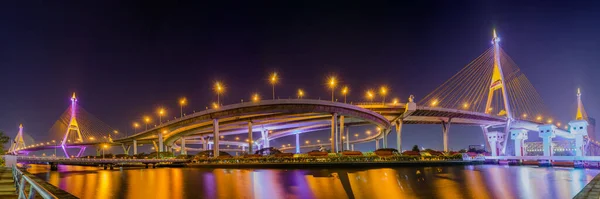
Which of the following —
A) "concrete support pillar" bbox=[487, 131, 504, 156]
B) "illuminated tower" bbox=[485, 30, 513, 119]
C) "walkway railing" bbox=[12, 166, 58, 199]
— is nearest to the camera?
"walkway railing" bbox=[12, 166, 58, 199]

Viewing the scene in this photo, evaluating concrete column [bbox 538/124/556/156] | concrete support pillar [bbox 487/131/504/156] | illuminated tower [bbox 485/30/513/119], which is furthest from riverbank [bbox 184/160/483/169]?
concrete support pillar [bbox 487/131/504/156]

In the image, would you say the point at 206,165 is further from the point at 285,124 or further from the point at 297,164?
the point at 285,124

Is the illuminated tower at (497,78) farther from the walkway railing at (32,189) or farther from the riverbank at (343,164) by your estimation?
the walkway railing at (32,189)

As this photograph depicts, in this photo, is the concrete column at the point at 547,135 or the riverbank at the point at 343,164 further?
the concrete column at the point at 547,135

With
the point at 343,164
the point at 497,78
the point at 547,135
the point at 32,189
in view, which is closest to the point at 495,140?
the point at 547,135

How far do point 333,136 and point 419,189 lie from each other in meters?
41.9

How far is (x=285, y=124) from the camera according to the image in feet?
315

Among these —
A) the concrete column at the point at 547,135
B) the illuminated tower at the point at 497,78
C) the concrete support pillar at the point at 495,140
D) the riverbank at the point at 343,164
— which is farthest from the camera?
the concrete support pillar at the point at 495,140

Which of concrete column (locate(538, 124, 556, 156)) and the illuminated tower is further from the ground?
the illuminated tower

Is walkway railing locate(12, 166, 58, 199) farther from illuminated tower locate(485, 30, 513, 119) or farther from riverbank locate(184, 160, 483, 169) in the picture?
illuminated tower locate(485, 30, 513, 119)

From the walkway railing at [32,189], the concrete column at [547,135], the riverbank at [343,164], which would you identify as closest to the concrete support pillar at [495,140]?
the concrete column at [547,135]

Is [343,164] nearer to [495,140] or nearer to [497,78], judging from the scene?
[497,78]

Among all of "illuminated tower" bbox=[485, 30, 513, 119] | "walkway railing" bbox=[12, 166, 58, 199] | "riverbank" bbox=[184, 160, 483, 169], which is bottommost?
"riverbank" bbox=[184, 160, 483, 169]

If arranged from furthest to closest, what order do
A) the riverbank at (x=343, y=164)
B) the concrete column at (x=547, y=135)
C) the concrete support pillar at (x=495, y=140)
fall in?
the concrete support pillar at (x=495, y=140) → the concrete column at (x=547, y=135) → the riverbank at (x=343, y=164)
